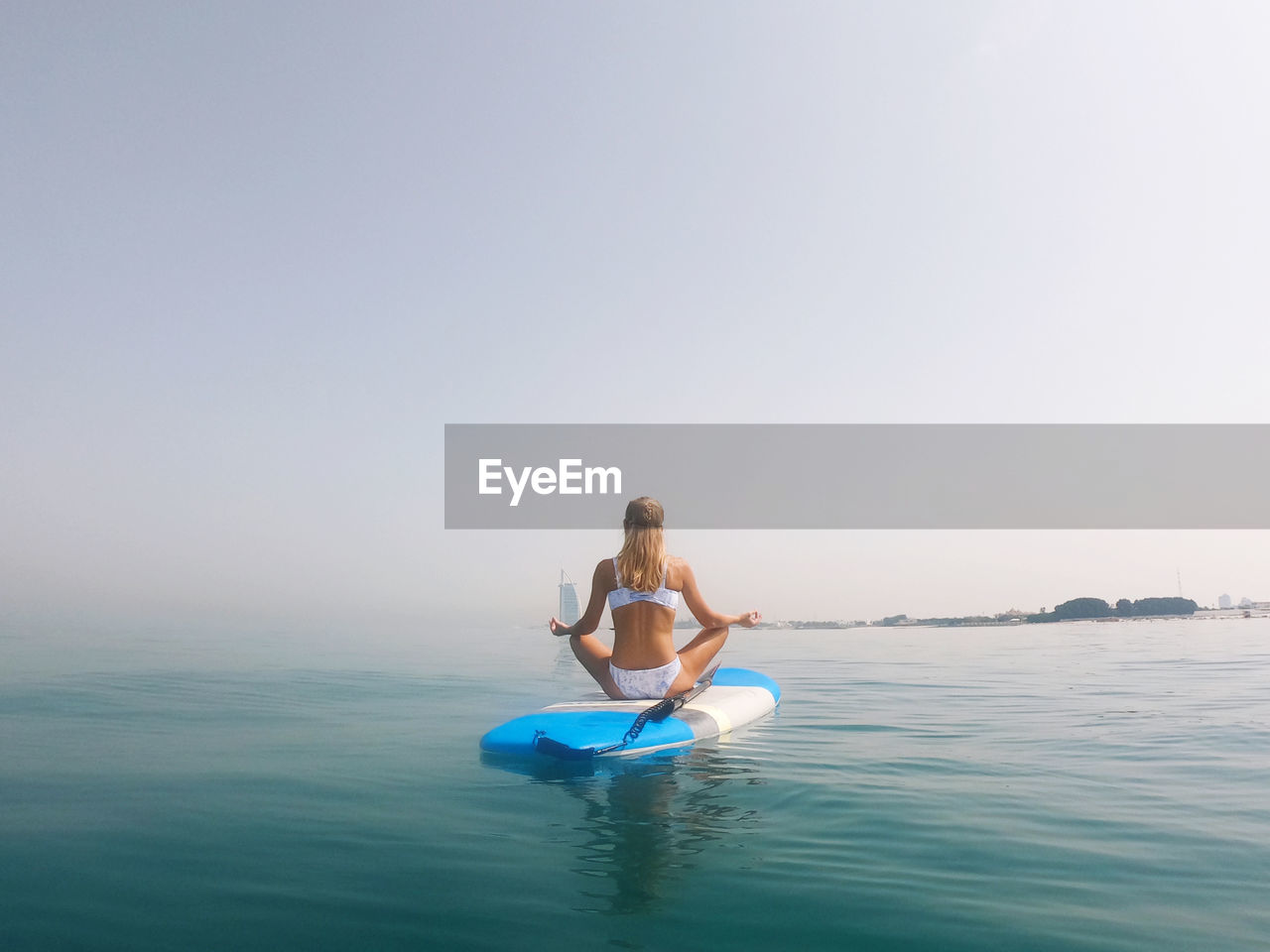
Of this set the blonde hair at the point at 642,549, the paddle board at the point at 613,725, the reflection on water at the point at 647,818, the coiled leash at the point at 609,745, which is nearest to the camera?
the reflection on water at the point at 647,818

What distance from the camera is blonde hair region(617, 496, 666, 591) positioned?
7.83m

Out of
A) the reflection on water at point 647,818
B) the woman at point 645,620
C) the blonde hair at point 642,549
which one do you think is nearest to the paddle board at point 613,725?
the reflection on water at point 647,818

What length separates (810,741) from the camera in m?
8.08

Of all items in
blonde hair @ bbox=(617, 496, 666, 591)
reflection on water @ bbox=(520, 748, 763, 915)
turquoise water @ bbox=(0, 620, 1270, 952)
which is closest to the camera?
turquoise water @ bbox=(0, 620, 1270, 952)

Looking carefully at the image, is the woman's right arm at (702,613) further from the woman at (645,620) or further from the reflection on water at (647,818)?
the reflection on water at (647,818)

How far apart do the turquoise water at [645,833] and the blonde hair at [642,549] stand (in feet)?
5.64

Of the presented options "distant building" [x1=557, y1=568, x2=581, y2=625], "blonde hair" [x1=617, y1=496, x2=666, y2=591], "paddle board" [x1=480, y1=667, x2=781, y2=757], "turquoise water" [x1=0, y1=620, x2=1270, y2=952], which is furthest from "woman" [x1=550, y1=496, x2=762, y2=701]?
"distant building" [x1=557, y1=568, x2=581, y2=625]

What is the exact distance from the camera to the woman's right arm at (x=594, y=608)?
315 inches

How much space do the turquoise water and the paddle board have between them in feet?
0.86

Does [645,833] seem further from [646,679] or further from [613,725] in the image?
[646,679]

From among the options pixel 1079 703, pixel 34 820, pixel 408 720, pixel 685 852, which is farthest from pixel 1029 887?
pixel 1079 703

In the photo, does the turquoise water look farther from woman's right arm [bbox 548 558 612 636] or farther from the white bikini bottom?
woman's right arm [bbox 548 558 612 636]

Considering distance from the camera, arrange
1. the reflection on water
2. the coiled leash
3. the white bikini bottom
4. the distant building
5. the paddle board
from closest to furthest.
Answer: the reflection on water → the coiled leash → the paddle board → the white bikini bottom → the distant building

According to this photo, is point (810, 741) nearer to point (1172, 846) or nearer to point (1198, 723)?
point (1172, 846)
